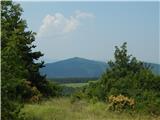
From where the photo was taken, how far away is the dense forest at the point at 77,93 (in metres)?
19.2

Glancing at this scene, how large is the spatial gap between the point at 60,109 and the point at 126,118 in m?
2.94

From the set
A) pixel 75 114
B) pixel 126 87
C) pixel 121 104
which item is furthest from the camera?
pixel 126 87

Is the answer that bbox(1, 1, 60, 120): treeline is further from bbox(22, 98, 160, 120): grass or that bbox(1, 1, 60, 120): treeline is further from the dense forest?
bbox(22, 98, 160, 120): grass

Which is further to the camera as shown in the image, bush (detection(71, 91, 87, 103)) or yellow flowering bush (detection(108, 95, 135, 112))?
bush (detection(71, 91, 87, 103))

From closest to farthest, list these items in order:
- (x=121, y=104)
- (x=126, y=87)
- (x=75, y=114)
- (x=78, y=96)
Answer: (x=75, y=114) < (x=121, y=104) < (x=126, y=87) < (x=78, y=96)

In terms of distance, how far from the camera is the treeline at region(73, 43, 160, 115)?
23.6m

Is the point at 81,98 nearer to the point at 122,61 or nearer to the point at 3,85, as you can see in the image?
the point at 122,61

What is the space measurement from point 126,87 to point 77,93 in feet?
16.0

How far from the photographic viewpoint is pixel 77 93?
2986 cm

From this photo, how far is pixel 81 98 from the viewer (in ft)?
95.0

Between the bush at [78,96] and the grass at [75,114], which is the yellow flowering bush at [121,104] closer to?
the grass at [75,114]


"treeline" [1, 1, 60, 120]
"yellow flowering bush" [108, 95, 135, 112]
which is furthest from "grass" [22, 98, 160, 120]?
"treeline" [1, 1, 60, 120]

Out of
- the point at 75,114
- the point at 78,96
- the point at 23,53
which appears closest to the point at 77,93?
the point at 78,96

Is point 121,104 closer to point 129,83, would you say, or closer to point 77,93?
point 129,83
